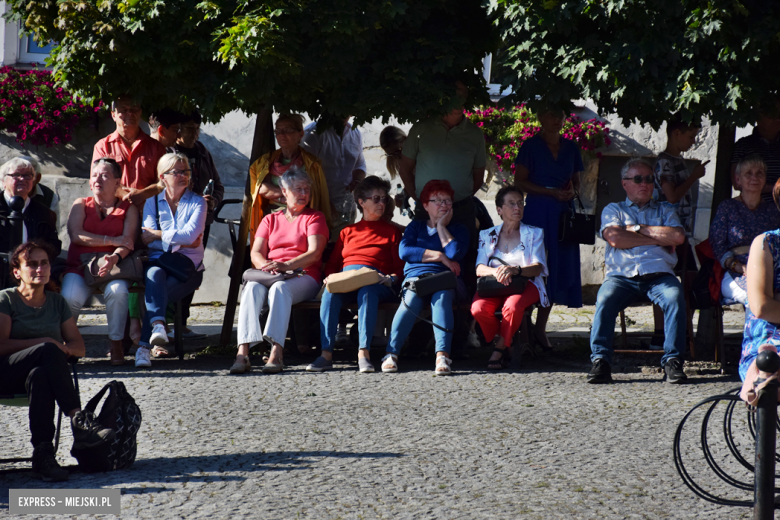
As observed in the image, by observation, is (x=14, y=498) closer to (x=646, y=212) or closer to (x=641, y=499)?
(x=641, y=499)

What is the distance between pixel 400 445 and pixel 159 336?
270 cm

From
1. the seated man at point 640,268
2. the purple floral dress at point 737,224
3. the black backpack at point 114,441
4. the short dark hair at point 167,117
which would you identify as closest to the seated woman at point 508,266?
the seated man at point 640,268

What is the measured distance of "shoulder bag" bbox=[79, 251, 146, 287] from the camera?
22.6 ft

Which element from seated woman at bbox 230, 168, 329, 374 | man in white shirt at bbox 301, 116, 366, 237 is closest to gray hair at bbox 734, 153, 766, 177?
seated woman at bbox 230, 168, 329, 374

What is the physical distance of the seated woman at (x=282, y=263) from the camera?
6.70 meters

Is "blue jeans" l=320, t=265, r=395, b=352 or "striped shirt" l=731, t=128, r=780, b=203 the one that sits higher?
"striped shirt" l=731, t=128, r=780, b=203

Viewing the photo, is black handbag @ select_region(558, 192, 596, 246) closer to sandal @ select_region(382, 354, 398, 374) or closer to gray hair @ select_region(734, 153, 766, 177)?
gray hair @ select_region(734, 153, 766, 177)

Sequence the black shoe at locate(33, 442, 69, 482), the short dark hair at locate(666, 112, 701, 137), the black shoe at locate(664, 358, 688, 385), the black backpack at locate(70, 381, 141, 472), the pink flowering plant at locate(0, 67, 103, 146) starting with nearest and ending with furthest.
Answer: the black shoe at locate(33, 442, 69, 482), the black backpack at locate(70, 381, 141, 472), the black shoe at locate(664, 358, 688, 385), the short dark hair at locate(666, 112, 701, 137), the pink flowering plant at locate(0, 67, 103, 146)

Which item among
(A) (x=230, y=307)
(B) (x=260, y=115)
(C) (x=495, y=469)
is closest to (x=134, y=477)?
(C) (x=495, y=469)

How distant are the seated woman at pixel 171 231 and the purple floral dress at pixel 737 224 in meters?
3.94

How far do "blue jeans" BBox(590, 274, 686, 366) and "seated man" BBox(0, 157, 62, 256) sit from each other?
13.3 ft

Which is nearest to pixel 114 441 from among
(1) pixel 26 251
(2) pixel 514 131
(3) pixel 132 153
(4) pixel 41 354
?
(4) pixel 41 354

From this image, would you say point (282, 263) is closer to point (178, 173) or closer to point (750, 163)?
point (178, 173)

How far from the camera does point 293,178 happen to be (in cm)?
720
